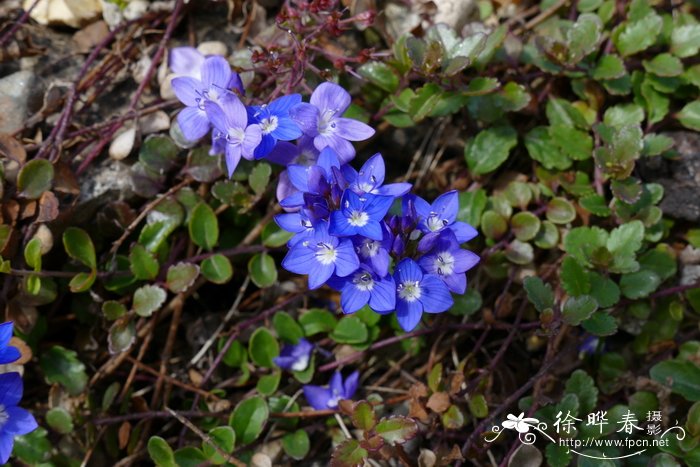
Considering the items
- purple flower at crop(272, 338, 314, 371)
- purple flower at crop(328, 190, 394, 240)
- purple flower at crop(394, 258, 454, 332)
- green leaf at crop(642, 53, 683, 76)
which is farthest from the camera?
green leaf at crop(642, 53, 683, 76)

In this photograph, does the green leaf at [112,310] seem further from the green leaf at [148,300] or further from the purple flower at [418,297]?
the purple flower at [418,297]

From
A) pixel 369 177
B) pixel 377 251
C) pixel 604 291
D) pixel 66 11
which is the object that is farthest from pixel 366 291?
pixel 66 11

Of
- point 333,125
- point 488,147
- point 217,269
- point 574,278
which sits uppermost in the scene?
point 333,125

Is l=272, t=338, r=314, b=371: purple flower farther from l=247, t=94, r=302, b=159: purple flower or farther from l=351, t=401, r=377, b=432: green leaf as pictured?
l=247, t=94, r=302, b=159: purple flower

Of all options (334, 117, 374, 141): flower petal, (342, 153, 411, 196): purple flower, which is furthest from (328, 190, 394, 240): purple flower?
(334, 117, 374, 141): flower petal

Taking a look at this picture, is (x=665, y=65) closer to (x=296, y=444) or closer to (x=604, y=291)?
(x=604, y=291)

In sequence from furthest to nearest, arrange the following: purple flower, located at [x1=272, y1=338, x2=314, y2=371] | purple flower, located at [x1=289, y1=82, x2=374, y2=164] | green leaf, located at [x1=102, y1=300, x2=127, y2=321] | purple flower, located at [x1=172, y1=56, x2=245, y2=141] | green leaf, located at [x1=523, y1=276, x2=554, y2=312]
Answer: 1. purple flower, located at [x1=272, y1=338, x2=314, y2=371]
2. green leaf, located at [x1=102, y1=300, x2=127, y2=321]
3. green leaf, located at [x1=523, y1=276, x2=554, y2=312]
4. purple flower, located at [x1=172, y1=56, x2=245, y2=141]
5. purple flower, located at [x1=289, y1=82, x2=374, y2=164]
